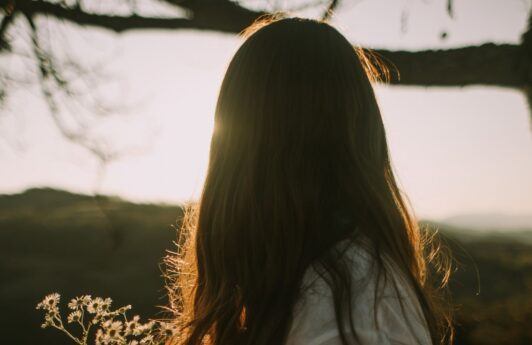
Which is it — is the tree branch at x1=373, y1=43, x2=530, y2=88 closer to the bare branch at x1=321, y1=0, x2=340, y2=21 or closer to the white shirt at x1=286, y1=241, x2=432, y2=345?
the bare branch at x1=321, y1=0, x2=340, y2=21

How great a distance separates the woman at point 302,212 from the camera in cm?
102

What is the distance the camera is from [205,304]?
1418 millimetres

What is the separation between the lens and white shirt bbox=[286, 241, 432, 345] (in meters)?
0.96

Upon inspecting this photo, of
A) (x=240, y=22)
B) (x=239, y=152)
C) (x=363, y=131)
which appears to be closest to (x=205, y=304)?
(x=239, y=152)

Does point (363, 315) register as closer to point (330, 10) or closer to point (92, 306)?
point (92, 306)

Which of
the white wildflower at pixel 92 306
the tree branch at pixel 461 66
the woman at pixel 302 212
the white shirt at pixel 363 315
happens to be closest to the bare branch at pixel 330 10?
the tree branch at pixel 461 66

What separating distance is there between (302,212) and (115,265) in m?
5.56

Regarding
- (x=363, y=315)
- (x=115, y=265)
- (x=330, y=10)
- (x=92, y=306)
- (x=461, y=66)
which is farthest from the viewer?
(x=115, y=265)

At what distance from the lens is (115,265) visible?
6230mm

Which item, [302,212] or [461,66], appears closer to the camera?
[302,212]

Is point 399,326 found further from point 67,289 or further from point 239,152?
point 67,289

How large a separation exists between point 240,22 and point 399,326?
2191 mm

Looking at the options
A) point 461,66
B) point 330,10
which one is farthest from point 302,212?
point 330,10

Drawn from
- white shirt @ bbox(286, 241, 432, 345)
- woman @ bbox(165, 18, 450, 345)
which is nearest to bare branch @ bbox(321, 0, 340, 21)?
woman @ bbox(165, 18, 450, 345)
